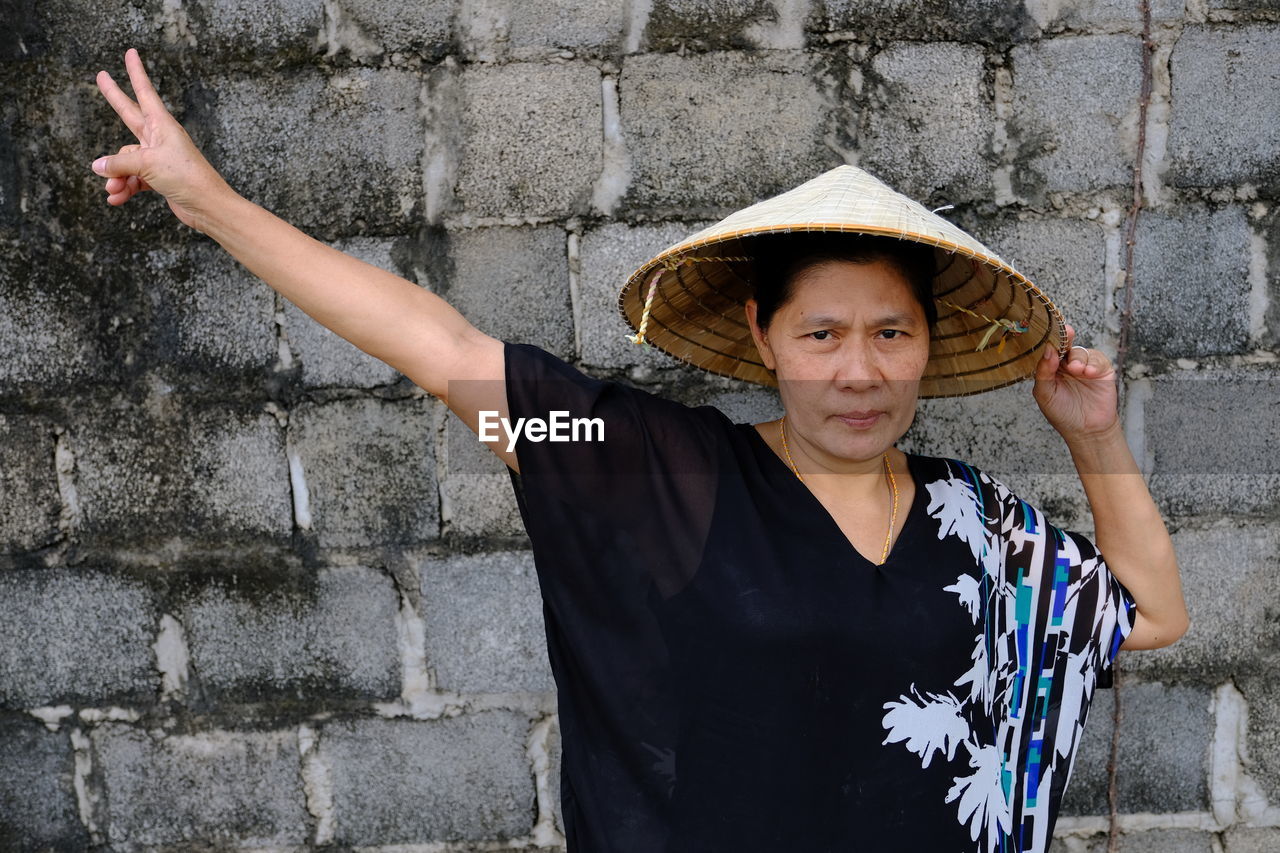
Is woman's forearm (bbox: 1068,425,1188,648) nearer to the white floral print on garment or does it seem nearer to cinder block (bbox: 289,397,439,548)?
the white floral print on garment

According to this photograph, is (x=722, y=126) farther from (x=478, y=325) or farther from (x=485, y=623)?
(x=485, y=623)

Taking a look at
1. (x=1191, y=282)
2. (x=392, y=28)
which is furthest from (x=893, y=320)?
(x=392, y=28)

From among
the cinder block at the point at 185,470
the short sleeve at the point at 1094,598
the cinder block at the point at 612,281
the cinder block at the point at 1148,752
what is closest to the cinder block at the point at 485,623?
the cinder block at the point at 185,470

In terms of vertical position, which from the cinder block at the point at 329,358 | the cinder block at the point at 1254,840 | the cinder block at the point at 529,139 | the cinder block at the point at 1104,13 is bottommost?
the cinder block at the point at 1254,840

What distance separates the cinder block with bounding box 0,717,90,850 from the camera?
2238 mm

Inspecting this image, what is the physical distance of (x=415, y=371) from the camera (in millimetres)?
1434

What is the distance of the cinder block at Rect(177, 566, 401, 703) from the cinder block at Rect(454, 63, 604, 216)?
0.85m

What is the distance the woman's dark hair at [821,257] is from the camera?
1.49m

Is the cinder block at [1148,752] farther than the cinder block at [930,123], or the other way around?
the cinder block at [1148,752]

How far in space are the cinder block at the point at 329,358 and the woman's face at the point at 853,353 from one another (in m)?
0.98

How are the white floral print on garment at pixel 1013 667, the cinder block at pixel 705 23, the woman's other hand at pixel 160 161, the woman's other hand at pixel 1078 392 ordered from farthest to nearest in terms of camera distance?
the cinder block at pixel 705 23, the woman's other hand at pixel 1078 392, the white floral print on garment at pixel 1013 667, the woman's other hand at pixel 160 161

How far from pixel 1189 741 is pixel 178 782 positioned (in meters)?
2.21

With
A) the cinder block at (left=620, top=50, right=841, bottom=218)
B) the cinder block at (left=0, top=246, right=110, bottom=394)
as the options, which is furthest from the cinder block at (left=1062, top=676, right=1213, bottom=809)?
the cinder block at (left=0, top=246, right=110, bottom=394)

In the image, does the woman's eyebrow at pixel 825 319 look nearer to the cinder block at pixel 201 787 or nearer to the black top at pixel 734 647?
the black top at pixel 734 647
